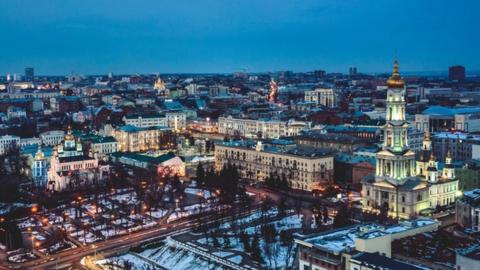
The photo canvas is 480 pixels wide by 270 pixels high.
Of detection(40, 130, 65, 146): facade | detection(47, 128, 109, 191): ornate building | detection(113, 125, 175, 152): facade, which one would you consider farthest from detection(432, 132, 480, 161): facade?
detection(40, 130, 65, 146): facade

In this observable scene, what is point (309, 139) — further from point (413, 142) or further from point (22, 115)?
point (22, 115)

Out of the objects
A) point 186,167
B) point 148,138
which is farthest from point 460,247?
point 148,138

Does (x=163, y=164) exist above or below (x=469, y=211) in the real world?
above

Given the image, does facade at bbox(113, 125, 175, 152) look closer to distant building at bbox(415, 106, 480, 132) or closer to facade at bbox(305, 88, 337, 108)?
distant building at bbox(415, 106, 480, 132)

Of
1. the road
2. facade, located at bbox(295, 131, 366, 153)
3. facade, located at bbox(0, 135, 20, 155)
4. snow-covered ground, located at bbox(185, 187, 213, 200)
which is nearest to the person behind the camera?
the road

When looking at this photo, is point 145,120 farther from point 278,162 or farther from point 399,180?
point 399,180

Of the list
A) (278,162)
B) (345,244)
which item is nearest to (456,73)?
(278,162)
